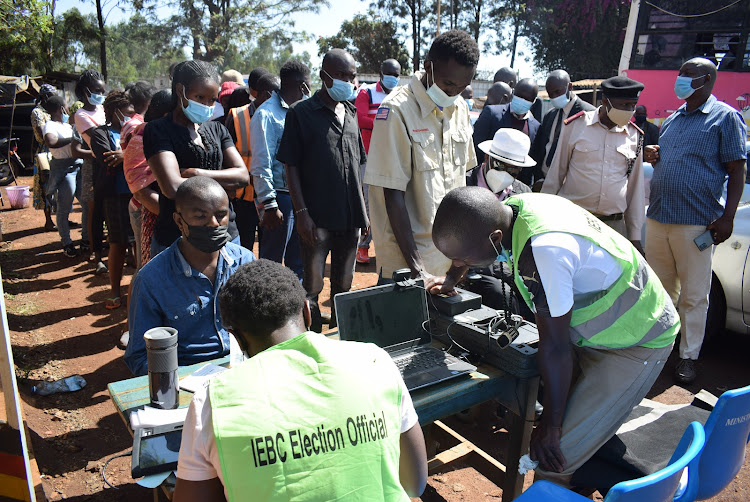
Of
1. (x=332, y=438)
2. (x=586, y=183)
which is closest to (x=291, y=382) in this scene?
(x=332, y=438)

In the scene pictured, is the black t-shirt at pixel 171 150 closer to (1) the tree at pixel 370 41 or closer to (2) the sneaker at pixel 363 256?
(2) the sneaker at pixel 363 256

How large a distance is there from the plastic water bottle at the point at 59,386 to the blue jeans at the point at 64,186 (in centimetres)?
350

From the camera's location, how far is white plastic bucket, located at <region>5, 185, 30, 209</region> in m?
9.58

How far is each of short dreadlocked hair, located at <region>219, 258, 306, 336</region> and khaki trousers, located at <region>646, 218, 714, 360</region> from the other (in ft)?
11.1

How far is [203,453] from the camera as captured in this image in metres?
1.23

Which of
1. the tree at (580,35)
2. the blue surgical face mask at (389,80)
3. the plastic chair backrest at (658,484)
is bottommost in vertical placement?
the plastic chair backrest at (658,484)

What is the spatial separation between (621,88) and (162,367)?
3636 millimetres

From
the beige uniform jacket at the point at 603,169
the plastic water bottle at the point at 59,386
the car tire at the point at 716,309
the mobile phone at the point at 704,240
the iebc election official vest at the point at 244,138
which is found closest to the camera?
the plastic water bottle at the point at 59,386

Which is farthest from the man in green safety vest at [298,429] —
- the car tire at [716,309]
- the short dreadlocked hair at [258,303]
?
the car tire at [716,309]

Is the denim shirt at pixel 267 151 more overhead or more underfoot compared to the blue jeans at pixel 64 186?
more overhead

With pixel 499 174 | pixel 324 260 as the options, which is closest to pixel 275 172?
pixel 324 260

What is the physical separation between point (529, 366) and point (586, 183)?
250 cm

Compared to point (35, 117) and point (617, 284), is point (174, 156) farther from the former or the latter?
point (35, 117)

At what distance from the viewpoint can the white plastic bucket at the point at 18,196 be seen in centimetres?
958
